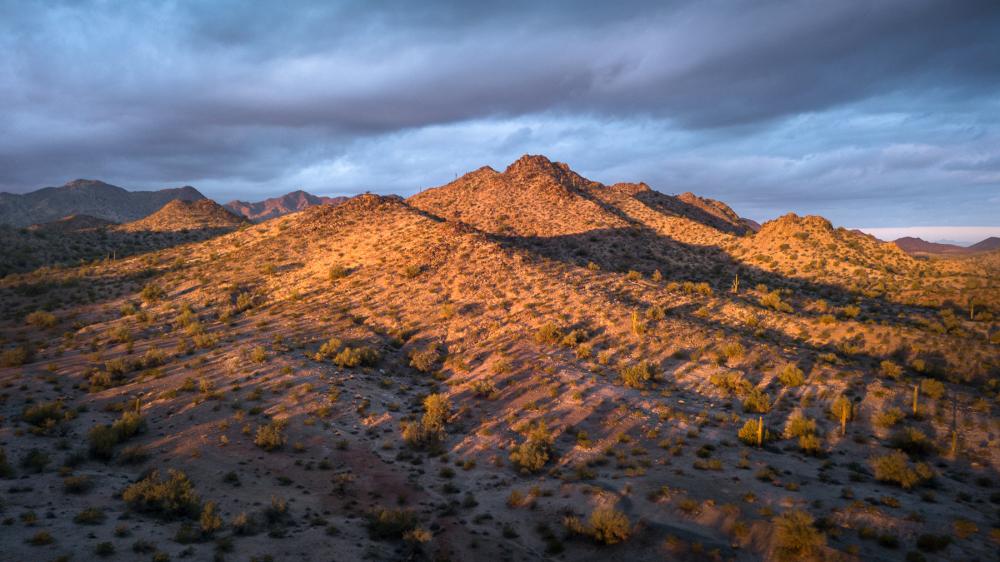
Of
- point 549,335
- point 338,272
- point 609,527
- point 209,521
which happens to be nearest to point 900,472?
point 609,527

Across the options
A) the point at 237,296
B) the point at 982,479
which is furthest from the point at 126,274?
the point at 982,479

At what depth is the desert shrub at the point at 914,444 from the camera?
681 inches

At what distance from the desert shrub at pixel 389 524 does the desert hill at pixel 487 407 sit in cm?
7

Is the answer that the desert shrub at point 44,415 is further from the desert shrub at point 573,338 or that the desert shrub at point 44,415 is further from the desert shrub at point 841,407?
the desert shrub at point 841,407

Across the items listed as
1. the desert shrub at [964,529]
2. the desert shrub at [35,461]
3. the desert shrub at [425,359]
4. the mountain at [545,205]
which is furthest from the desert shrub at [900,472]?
the mountain at [545,205]

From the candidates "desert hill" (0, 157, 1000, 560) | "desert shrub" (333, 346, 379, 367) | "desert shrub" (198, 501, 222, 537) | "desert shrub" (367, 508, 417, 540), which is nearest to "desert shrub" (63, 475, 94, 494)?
"desert hill" (0, 157, 1000, 560)


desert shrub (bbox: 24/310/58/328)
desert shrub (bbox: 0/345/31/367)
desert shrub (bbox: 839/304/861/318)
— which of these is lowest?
desert shrub (bbox: 0/345/31/367)

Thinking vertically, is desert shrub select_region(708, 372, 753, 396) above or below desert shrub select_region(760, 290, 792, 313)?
below

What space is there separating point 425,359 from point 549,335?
296 inches

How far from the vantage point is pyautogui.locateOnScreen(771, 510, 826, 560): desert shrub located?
36.3ft

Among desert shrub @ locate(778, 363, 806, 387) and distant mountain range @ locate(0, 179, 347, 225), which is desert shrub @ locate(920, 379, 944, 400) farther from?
distant mountain range @ locate(0, 179, 347, 225)

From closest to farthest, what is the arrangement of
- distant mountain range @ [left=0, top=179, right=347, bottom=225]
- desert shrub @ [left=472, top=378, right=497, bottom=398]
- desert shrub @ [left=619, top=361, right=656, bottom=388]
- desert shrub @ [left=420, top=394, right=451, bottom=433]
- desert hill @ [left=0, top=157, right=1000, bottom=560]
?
desert hill @ [left=0, top=157, right=1000, bottom=560], desert shrub @ [left=420, top=394, right=451, bottom=433], desert shrub @ [left=472, top=378, right=497, bottom=398], desert shrub @ [left=619, top=361, right=656, bottom=388], distant mountain range @ [left=0, top=179, right=347, bottom=225]

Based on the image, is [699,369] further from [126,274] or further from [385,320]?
[126,274]

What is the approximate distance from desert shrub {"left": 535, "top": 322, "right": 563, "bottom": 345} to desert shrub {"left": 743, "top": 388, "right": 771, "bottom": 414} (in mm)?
10520
